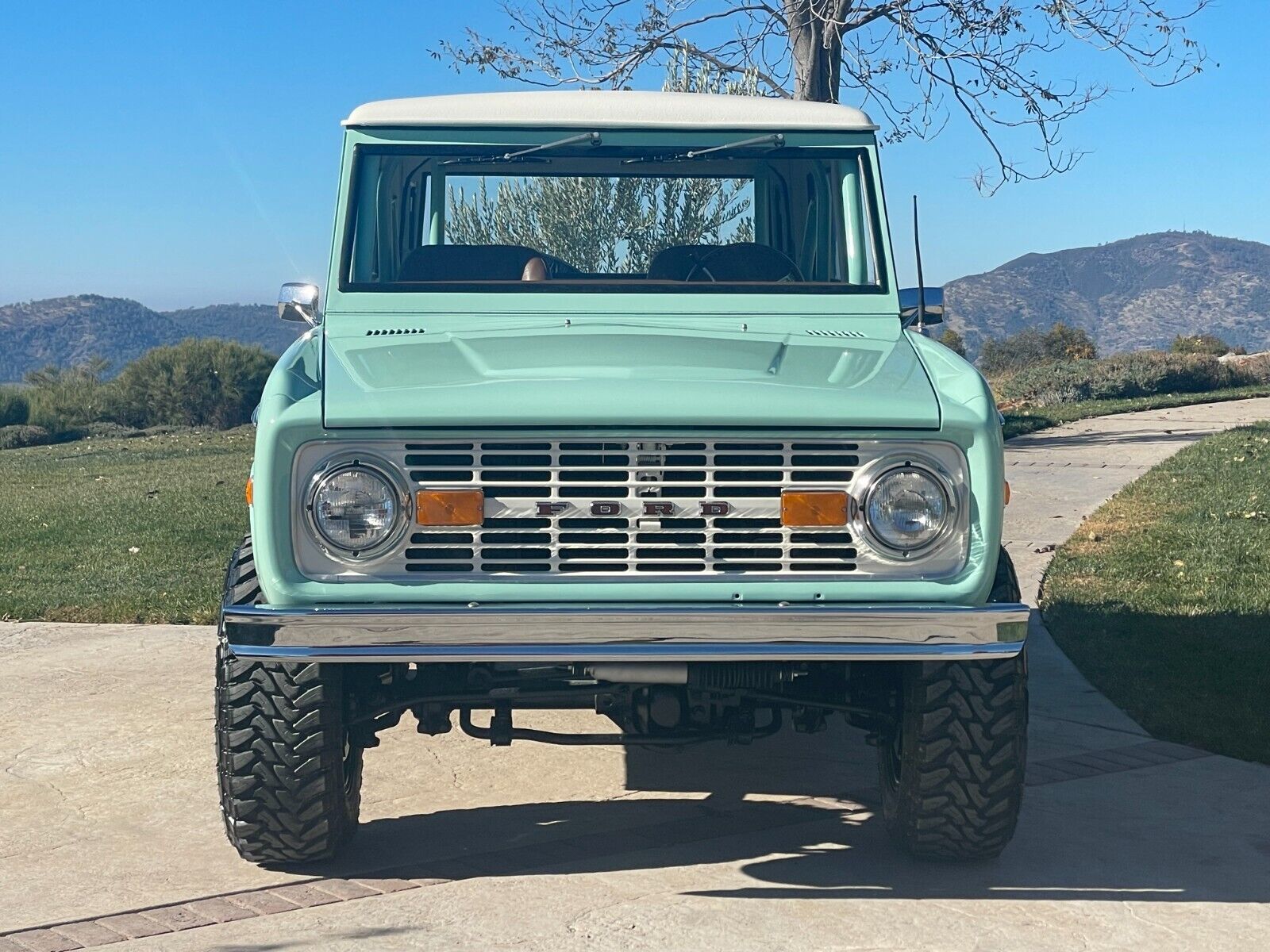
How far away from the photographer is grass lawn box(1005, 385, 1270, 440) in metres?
17.4

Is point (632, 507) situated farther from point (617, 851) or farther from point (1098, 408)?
point (1098, 408)

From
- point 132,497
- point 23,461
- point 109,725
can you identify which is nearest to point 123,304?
point 23,461

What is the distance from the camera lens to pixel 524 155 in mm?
5004

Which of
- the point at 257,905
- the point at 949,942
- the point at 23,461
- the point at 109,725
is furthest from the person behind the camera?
the point at 23,461

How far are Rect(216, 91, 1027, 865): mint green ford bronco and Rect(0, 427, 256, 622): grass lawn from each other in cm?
413

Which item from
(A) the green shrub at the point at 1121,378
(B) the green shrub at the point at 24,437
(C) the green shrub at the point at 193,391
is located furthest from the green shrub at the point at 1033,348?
(B) the green shrub at the point at 24,437

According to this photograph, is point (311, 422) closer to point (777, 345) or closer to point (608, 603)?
point (608, 603)

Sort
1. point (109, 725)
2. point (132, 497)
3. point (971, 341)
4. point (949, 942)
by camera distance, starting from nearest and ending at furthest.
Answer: point (949, 942) < point (109, 725) < point (132, 497) < point (971, 341)

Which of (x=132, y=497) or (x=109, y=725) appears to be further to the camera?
(x=132, y=497)

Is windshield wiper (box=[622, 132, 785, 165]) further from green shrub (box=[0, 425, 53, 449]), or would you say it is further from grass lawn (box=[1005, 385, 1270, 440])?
green shrub (box=[0, 425, 53, 449])

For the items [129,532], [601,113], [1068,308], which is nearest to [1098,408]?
[129,532]

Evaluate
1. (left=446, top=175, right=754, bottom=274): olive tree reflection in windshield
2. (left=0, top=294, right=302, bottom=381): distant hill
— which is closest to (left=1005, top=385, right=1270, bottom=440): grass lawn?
(left=446, top=175, right=754, bottom=274): olive tree reflection in windshield

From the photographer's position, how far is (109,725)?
582cm

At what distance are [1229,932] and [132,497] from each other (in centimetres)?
1159
